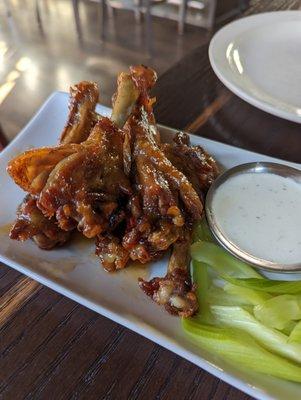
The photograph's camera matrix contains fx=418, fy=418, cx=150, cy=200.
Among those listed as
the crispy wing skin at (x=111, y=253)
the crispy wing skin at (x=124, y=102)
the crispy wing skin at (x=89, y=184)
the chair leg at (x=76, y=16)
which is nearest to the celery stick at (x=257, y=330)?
A: the crispy wing skin at (x=111, y=253)

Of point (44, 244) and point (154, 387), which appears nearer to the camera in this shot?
point (154, 387)

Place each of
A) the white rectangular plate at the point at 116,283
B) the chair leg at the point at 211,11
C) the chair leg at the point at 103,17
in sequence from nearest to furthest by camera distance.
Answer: the white rectangular plate at the point at 116,283 → the chair leg at the point at 103,17 → the chair leg at the point at 211,11

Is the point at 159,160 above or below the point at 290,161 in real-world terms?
above

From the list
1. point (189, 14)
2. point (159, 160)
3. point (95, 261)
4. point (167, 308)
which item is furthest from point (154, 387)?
point (189, 14)

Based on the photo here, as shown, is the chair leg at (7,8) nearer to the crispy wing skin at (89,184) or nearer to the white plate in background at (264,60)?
the white plate in background at (264,60)

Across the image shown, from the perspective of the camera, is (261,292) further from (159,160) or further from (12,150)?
(12,150)
